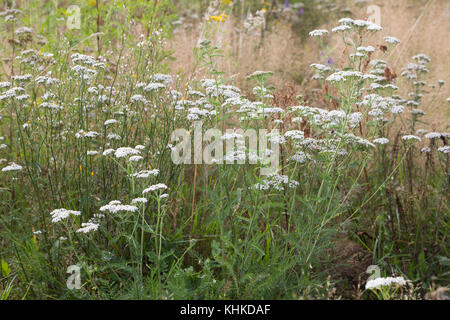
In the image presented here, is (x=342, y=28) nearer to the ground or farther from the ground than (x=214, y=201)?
farther from the ground

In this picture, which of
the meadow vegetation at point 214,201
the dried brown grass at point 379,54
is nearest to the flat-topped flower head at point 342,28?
the meadow vegetation at point 214,201

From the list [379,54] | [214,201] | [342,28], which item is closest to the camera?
[214,201]

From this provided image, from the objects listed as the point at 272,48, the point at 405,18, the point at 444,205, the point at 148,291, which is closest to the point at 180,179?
the point at 148,291

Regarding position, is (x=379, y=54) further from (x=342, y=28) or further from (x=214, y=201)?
(x=214, y=201)

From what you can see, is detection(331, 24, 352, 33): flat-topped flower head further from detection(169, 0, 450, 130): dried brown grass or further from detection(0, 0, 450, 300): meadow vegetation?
detection(169, 0, 450, 130): dried brown grass

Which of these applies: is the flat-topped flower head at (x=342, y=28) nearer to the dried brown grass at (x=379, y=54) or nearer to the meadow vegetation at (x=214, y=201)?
the meadow vegetation at (x=214, y=201)

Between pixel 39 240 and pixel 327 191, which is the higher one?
pixel 327 191

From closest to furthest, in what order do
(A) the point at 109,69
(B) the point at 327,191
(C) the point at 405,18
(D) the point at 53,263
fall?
1. (B) the point at 327,191
2. (D) the point at 53,263
3. (A) the point at 109,69
4. (C) the point at 405,18

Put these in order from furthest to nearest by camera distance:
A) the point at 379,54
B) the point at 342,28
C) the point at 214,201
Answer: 1. the point at 379,54
2. the point at 342,28
3. the point at 214,201

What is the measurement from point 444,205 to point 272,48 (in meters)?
3.00

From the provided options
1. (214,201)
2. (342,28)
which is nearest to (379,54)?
(342,28)
